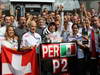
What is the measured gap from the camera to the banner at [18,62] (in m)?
8.72

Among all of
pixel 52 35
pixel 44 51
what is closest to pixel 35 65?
pixel 44 51

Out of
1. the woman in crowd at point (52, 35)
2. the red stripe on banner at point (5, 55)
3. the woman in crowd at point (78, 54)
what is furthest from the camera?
the woman in crowd at point (52, 35)

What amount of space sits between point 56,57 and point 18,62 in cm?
114

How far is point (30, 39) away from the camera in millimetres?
9352

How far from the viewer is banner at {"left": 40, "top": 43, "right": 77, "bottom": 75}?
9062 mm

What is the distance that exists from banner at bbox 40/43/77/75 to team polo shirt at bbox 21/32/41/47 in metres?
0.40

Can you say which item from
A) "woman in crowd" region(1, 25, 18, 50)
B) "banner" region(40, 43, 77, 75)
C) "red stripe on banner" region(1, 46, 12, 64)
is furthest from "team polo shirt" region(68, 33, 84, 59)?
"red stripe on banner" region(1, 46, 12, 64)

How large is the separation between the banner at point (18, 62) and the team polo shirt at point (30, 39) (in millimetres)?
453

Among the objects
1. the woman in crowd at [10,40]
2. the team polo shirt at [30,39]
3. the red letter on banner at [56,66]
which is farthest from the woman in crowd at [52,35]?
the woman in crowd at [10,40]

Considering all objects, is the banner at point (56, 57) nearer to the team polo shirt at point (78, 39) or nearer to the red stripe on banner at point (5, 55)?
the team polo shirt at point (78, 39)

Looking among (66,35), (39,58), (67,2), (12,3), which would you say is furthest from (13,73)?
(67,2)

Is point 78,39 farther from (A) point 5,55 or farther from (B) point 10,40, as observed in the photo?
(A) point 5,55

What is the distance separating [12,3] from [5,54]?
15009 millimetres

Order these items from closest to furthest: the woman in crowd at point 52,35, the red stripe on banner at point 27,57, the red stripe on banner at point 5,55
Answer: the red stripe on banner at point 5,55 → the red stripe on banner at point 27,57 → the woman in crowd at point 52,35
